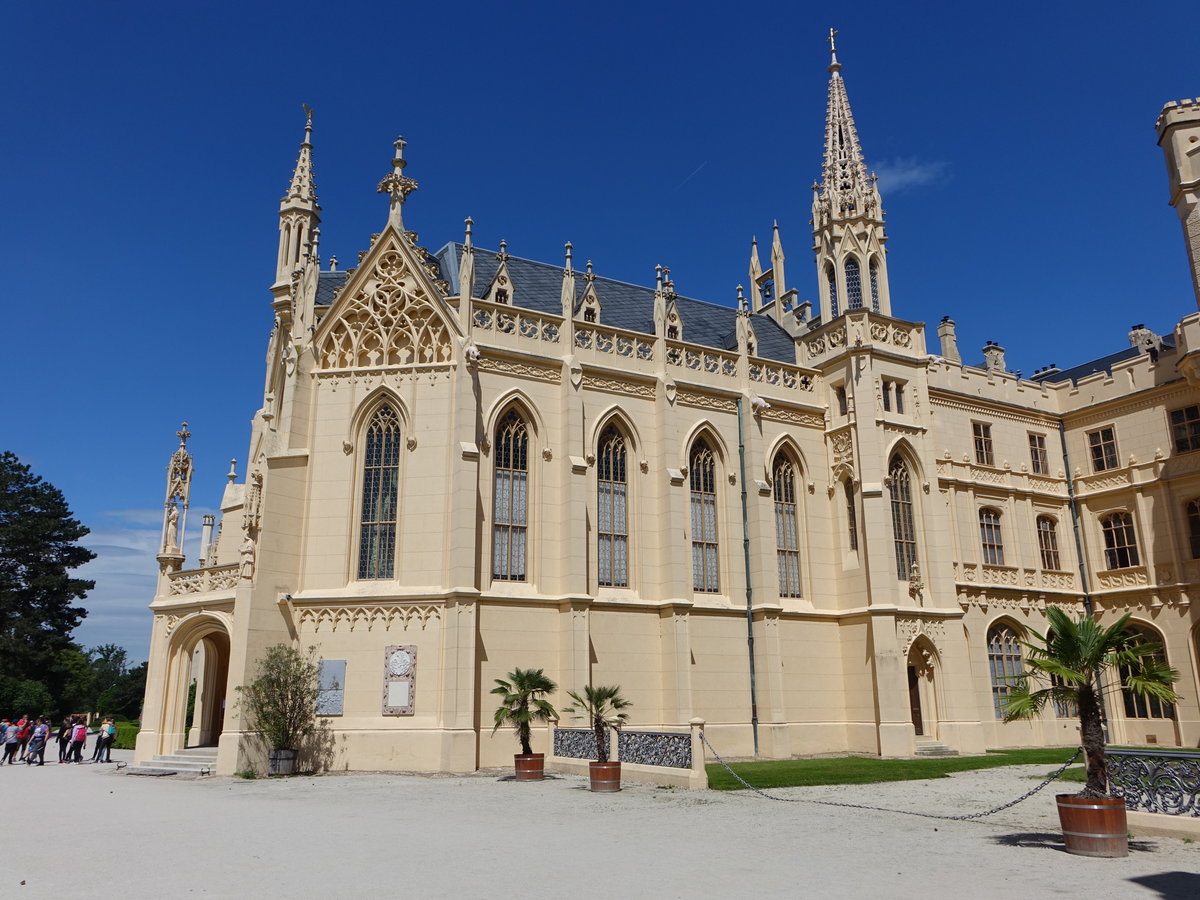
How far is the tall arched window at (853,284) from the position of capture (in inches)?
1277

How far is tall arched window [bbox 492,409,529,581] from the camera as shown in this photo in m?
25.7

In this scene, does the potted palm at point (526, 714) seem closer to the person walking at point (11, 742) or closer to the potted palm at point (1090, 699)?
the potted palm at point (1090, 699)

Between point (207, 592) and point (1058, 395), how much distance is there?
3277cm

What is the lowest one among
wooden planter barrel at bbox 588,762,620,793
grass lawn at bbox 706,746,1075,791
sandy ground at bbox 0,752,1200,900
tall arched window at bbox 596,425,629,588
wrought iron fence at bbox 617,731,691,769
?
sandy ground at bbox 0,752,1200,900

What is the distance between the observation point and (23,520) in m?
55.4

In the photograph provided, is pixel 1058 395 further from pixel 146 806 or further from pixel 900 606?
pixel 146 806

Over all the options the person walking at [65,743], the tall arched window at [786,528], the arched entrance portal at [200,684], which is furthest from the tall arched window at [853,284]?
the person walking at [65,743]

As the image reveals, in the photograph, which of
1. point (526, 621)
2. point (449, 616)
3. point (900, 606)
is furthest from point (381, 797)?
point (900, 606)

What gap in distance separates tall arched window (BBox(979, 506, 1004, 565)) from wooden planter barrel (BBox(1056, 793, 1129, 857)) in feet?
77.3

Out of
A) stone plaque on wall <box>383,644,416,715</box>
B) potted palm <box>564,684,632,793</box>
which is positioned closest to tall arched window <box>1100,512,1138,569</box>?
potted palm <box>564,684,632,793</box>

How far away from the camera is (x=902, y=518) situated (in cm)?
3084

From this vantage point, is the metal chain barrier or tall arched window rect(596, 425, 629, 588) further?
tall arched window rect(596, 425, 629, 588)

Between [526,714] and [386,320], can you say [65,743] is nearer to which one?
[386,320]

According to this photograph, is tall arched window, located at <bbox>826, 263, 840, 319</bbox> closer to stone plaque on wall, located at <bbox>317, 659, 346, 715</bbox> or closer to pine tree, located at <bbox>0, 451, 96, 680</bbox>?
stone plaque on wall, located at <bbox>317, 659, 346, 715</bbox>
